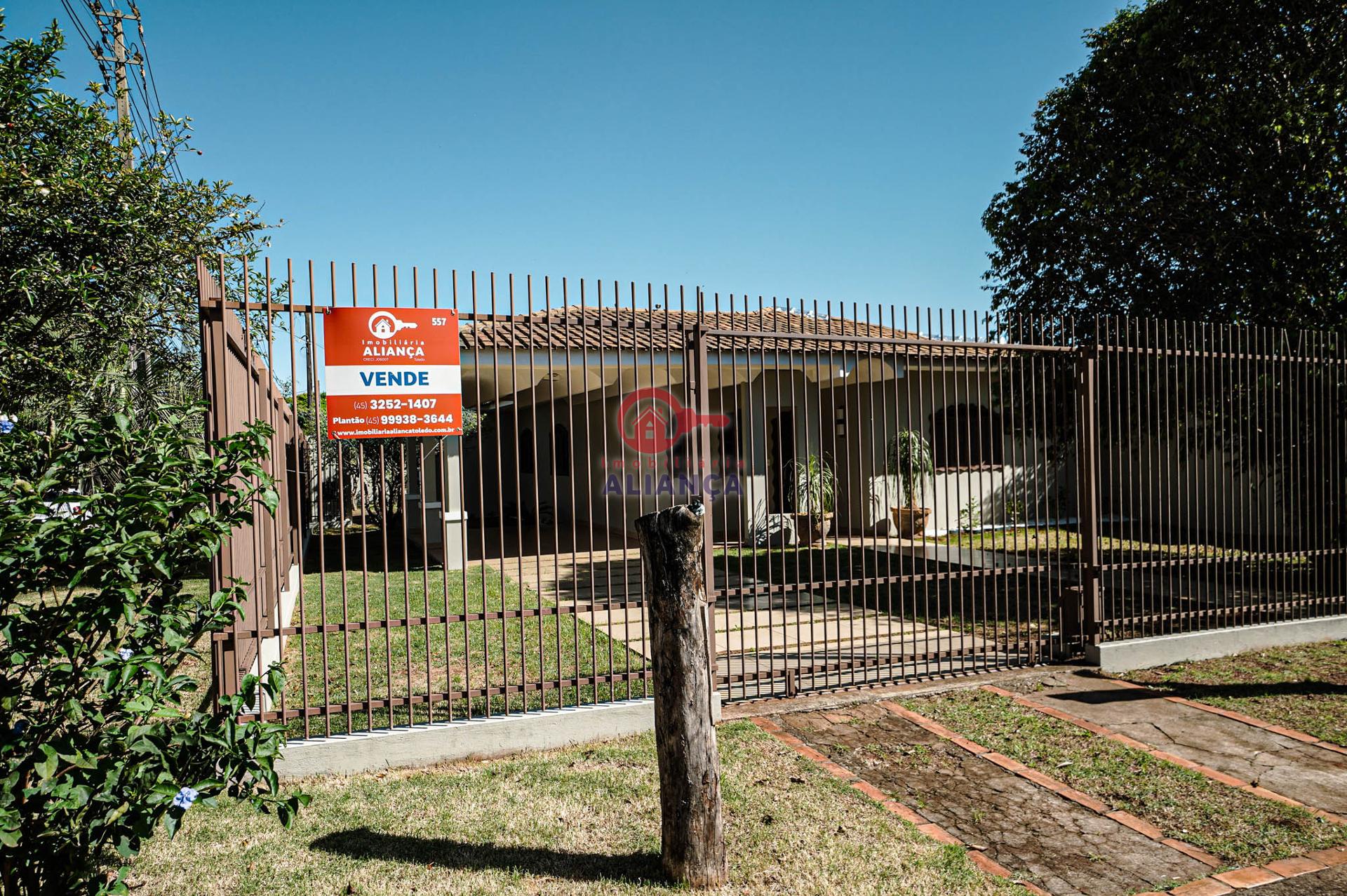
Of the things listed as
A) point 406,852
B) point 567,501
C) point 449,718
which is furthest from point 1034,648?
point 567,501

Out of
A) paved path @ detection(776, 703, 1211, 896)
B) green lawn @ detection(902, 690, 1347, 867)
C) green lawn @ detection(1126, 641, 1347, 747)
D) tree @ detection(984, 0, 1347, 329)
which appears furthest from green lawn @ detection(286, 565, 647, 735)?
tree @ detection(984, 0, 1347, 329)

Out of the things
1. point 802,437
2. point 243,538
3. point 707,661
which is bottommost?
point 707,661

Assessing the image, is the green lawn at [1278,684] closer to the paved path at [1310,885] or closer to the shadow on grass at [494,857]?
the paved path at [1310,885]

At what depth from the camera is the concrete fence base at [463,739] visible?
15.0 feet

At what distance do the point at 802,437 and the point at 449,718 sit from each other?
10.9 meters

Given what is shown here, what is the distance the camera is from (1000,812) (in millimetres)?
4113

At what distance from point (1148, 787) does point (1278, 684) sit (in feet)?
9.03

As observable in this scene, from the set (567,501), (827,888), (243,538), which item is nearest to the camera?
(827,888)

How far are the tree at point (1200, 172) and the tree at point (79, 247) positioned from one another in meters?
11.8

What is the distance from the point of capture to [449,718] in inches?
194

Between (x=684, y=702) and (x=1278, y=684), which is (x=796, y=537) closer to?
(x=684, y=702)

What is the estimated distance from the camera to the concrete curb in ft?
21.6

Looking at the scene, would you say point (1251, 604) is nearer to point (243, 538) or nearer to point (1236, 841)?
point (1236, 841)

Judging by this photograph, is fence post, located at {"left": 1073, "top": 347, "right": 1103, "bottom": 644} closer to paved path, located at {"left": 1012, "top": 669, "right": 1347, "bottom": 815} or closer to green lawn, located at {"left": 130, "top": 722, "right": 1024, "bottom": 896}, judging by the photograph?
paved path, located at {"left": 1012, "top": 669, "right": 1347, "bottom": 815}
